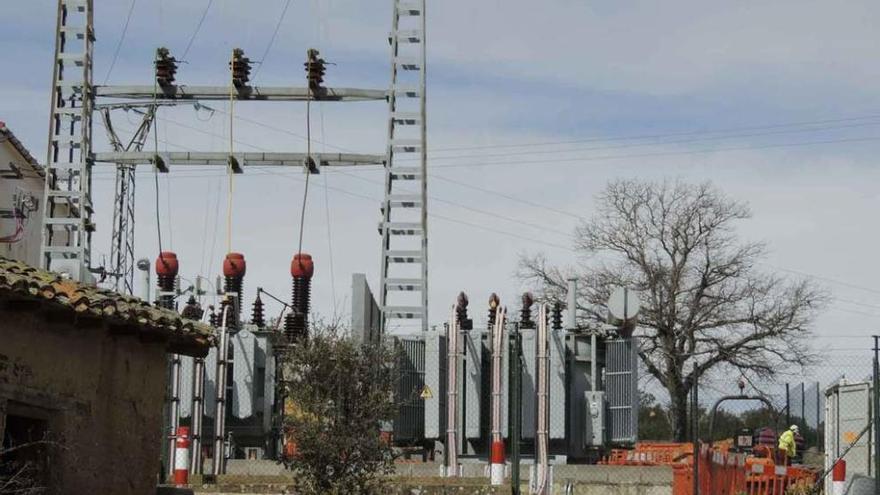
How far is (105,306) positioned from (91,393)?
1.17 m

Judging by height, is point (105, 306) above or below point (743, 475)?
above

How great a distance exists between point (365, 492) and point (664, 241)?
35.5m

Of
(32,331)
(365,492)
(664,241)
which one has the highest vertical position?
(664,241)

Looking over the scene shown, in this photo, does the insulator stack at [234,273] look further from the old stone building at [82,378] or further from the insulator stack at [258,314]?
the old stone building at [82,378]

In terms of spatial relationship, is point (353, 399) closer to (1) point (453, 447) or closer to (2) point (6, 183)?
(1) point (453, 447)

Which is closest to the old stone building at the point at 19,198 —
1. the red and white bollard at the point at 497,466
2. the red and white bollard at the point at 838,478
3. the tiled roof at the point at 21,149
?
the tiled roof at the point at 21,149

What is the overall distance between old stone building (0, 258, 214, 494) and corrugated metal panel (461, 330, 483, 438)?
26.4 feet

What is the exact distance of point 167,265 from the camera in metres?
30.7

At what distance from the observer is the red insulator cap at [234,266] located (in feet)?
101

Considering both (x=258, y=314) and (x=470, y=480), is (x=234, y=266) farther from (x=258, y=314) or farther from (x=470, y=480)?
(x=470, y=480)

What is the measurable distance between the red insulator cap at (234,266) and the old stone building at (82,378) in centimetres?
1210

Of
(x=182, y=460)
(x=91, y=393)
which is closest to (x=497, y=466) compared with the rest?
(x=182, y=460)

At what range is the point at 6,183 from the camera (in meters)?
50.2

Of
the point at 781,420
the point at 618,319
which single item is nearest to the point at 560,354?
the point at 618,319
